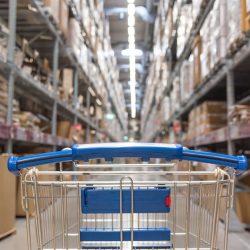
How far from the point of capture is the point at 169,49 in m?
7.27

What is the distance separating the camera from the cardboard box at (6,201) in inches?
87.2

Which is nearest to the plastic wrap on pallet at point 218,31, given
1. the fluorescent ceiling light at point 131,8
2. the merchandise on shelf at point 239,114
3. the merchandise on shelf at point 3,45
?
the merchandise on shelf at point 239,114

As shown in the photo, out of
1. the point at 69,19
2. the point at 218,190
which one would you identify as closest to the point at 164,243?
the point at 218,190

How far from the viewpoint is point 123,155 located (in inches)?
36.3

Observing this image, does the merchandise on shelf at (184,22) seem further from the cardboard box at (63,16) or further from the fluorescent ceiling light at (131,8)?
the fluorescent ceiling light at (131,8)

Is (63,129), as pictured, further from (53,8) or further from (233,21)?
(233,21)

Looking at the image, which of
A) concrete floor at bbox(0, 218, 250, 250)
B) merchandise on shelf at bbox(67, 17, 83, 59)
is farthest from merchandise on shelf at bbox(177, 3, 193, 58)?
concrete floor at bbox(0, 218, 250, 250)

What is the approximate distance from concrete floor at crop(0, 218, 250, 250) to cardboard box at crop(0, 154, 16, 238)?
0.05m

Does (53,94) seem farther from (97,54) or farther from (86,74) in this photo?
(97,54)

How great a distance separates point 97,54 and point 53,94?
13.2 feet

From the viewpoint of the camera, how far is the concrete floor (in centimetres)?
207

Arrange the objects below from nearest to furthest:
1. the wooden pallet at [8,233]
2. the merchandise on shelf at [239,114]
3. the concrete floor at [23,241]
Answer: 1. the concrete floor at [23,241]
2. the wooden pallet at [8,233]
3. the merchandise on shelf at [239,114]

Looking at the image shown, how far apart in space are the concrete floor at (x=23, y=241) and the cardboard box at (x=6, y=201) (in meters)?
0.05

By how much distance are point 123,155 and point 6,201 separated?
1.59 m
